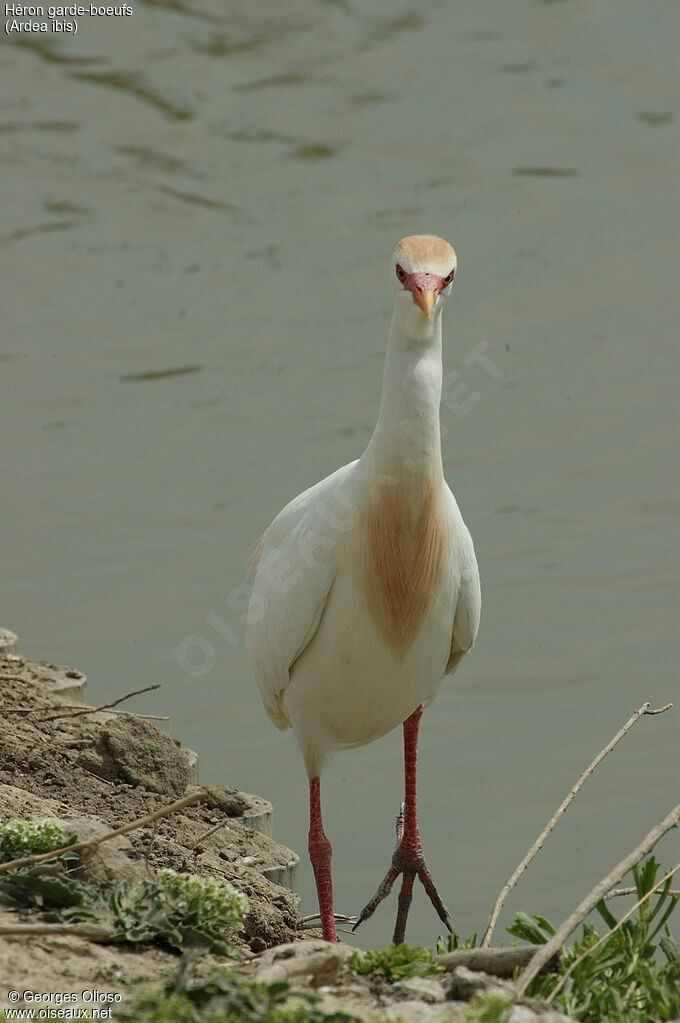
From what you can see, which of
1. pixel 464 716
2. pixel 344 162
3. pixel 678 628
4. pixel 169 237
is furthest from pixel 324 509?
pixel 344 162

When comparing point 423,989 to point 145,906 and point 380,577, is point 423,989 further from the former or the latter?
point 380,577

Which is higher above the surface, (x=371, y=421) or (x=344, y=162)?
(x=344, y=162)

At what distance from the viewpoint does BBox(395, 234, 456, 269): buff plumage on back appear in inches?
145

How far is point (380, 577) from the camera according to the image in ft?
13.5

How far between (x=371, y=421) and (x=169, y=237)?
3925mm

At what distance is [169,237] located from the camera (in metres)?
13.4

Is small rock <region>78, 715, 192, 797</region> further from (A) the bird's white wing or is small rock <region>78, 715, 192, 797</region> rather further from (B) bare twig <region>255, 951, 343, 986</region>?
(B) bare twig <region>255, 951, 343, 986</region>

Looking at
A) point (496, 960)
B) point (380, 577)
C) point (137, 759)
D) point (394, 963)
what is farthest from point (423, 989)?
point (137, 759)

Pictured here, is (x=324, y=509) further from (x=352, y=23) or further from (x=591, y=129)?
(x=352, y=23)

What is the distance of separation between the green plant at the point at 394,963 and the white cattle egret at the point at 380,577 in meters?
1.26

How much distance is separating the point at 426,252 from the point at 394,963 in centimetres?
191

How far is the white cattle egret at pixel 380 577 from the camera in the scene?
3.78 metres

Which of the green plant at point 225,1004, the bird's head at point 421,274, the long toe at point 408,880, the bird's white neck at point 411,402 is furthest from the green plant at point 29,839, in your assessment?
the long toe at point 408,880

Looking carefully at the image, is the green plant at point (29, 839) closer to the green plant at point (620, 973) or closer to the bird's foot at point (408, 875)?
the green plant at point (620, 973)
